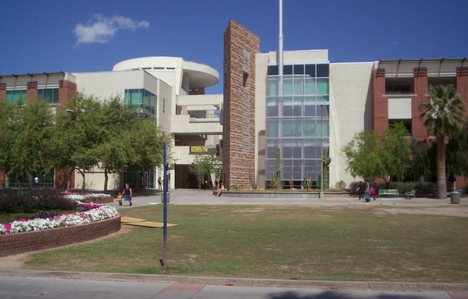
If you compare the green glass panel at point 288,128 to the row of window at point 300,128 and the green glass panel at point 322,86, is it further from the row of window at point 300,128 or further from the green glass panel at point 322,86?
the green glass panel at point 322,86

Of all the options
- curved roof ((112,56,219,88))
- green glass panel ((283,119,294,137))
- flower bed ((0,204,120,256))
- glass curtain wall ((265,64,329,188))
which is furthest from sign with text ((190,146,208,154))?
flower bed ((0,204,120,256))

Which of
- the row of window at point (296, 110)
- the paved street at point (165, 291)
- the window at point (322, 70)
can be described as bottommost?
the paved street at point (165, 291)

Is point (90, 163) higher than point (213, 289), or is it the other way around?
point (90, 163)

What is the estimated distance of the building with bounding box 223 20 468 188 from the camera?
50.4m

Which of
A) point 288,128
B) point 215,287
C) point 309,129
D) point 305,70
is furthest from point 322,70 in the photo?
point 215,287

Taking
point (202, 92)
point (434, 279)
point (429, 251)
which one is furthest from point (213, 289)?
point (202, 92)

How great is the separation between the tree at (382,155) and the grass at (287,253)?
83.3 feet

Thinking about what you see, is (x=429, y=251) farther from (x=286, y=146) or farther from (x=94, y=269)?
(x=286, y=146)

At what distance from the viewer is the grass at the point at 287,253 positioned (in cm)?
966

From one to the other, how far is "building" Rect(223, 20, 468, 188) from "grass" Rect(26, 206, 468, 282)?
3217cm

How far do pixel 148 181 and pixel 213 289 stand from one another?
53.5 metres

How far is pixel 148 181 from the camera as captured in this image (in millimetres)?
60812

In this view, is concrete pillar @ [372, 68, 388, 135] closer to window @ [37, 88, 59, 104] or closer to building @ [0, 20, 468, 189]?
building @ [0, 20, 468, 189]

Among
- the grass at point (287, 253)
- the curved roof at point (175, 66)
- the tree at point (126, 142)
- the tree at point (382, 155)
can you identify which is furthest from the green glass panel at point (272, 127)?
the grass at point (287, 253)
